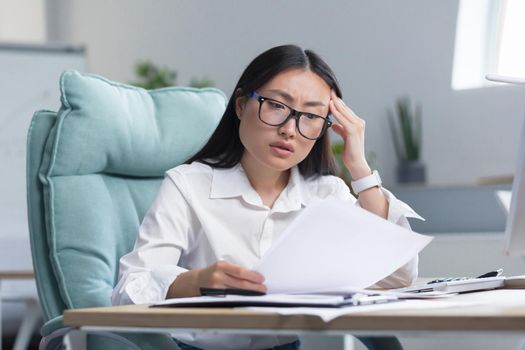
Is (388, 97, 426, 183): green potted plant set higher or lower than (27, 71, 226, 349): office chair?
lower

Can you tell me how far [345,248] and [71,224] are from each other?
0.82 m

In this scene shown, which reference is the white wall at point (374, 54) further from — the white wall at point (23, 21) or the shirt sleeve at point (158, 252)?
the shirt sleeve at point (158, 252)

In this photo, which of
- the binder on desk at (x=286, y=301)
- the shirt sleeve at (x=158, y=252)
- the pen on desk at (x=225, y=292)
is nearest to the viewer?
the binder on desk at (x=286, y=301)

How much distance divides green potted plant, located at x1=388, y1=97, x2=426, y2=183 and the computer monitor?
3489 mm

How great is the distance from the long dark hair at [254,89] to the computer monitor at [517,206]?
620mm

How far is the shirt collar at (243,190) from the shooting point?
1.76 m

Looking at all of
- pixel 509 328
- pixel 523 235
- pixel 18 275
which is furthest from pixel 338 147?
pixel 509 328

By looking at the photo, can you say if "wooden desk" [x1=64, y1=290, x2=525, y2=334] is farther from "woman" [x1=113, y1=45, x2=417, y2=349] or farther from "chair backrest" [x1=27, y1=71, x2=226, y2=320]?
"chair backrest" [x1=27, y1=71, x2=226, y2=320]

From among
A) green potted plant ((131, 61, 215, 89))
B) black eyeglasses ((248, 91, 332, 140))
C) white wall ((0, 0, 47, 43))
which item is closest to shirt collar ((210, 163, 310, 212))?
black eyeglasses ((248, 91, 332, 140))

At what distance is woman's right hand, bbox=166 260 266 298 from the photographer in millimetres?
1086

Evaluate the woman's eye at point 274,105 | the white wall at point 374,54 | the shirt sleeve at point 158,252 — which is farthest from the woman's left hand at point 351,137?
the white wall at point 374,54

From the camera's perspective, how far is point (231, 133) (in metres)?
1.84

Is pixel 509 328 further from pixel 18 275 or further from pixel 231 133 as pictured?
pixel 18 275

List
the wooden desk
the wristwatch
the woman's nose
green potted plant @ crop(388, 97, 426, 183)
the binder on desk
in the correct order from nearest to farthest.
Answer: the wooden desk
the binder on desk
the woman's nose
the wristwatch
green potted plant @ crop(388, 97, 426, 183)
